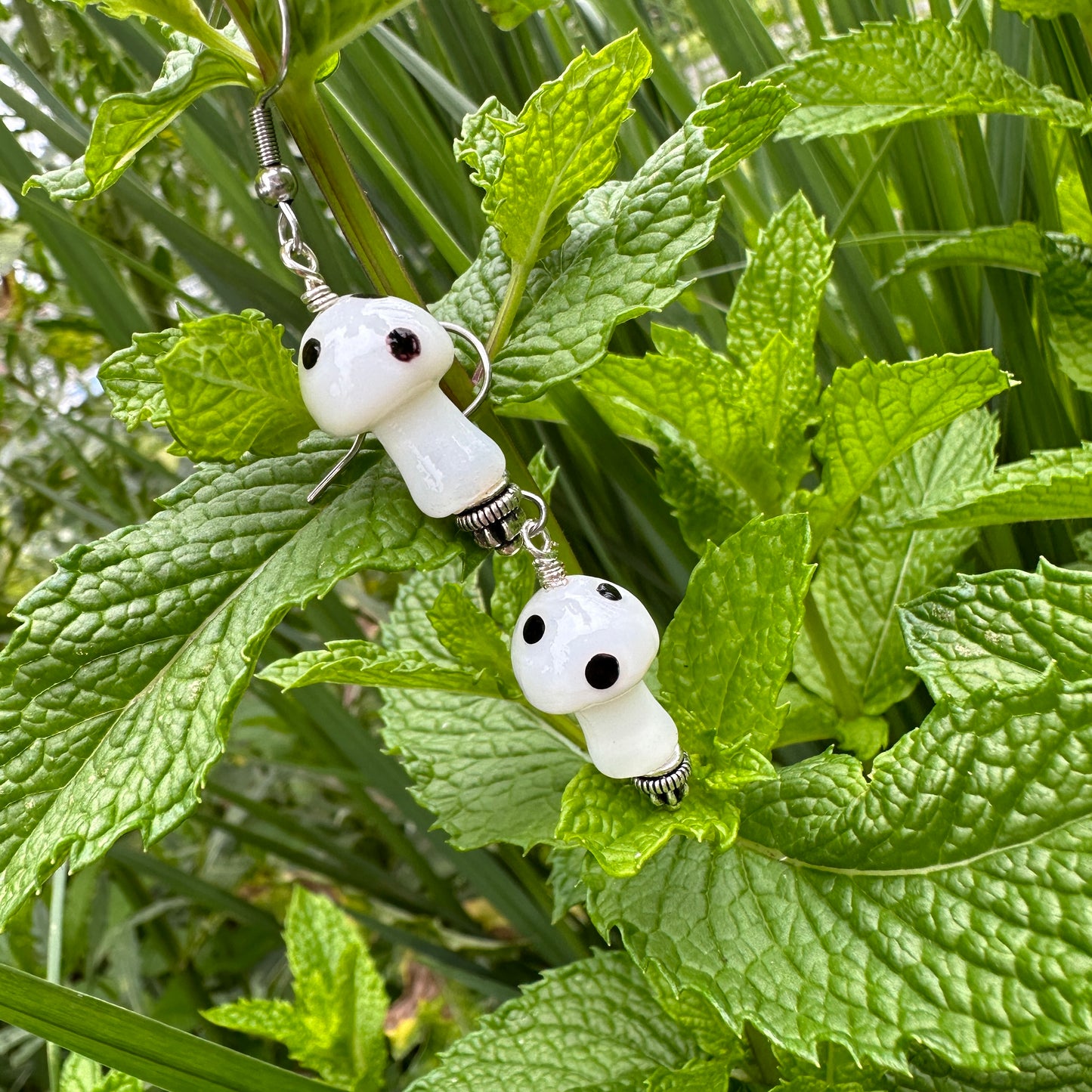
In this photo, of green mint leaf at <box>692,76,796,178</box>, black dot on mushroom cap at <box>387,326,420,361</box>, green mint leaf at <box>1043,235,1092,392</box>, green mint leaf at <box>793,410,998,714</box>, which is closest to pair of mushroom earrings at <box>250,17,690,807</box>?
black dot on mushroom cap at <box>387,326,420,361</box>

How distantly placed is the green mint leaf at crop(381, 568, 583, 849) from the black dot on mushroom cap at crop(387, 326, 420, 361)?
147 mm

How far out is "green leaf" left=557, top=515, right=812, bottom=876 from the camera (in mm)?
339

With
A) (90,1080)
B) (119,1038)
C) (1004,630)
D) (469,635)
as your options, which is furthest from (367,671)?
(90,1080)

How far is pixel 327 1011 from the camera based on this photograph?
2.11 ft

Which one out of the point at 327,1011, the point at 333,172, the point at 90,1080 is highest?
the point at 333,172

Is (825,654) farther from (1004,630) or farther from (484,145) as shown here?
(484,145)

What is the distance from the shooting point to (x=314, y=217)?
1.86 feet

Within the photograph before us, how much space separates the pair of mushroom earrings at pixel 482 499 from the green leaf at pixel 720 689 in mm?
17

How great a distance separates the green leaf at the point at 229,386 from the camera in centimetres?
30

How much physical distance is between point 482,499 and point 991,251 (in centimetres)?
37

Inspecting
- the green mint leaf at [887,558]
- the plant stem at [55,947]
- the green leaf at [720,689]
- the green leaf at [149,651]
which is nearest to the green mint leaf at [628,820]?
the green leaf at [720,689]

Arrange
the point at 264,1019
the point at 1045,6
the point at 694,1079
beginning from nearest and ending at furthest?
the point at 694,1079 → the point at 1045,6 → the point at 264,1019

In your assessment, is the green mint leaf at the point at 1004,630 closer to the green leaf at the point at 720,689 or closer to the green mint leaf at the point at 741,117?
the green leaf at the point at 720,689

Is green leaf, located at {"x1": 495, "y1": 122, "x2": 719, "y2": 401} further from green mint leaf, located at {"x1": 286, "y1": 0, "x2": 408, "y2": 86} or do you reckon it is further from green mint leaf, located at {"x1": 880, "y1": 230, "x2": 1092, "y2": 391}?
green mint leaf, located at {"x1": 880, "y1": 230, "x2": 1092, "y2": 391}
